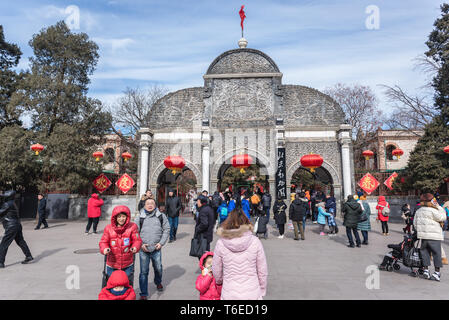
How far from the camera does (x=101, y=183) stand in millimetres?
14195

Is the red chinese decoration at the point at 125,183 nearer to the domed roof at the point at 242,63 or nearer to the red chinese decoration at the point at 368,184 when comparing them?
the domed roof at the point at 242,63

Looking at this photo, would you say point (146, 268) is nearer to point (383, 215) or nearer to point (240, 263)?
point (240, 263)

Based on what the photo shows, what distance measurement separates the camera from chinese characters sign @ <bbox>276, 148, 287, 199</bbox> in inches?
519

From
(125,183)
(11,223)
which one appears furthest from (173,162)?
(11,223)

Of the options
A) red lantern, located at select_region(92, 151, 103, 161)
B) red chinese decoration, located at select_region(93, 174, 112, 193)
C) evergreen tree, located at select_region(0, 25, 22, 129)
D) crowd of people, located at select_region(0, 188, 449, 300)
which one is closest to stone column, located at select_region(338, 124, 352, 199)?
crowd of people, located at select_region(0, 188, 449, 300)

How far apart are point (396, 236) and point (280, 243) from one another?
422 centimetres

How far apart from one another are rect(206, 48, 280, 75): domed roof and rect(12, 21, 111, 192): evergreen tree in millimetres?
6184

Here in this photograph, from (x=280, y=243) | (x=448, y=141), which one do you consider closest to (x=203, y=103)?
(x=280, y=243)

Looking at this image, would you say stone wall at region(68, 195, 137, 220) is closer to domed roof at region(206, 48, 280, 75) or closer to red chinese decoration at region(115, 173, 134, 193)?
red chinese decoration at region(115, 173, 134, 193)

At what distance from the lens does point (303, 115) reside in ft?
47.0

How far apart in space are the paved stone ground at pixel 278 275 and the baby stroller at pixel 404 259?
15 cm

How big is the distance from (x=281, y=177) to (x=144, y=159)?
6.79m

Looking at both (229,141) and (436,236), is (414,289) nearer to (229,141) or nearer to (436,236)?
(436,236)

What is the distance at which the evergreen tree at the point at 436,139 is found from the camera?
40.4 ft
